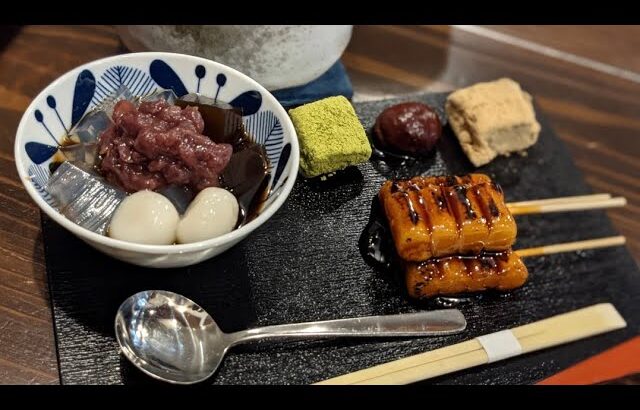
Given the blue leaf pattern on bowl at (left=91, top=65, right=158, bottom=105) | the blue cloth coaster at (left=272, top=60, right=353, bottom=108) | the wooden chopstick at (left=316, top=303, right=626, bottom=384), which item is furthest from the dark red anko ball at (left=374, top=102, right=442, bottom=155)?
the blue leaf pattern on bowl at (left=91, top=65, right=158, bottom=105)

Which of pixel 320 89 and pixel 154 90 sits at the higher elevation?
pixel 154 90

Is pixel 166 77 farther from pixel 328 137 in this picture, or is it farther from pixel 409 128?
pixel 409 128

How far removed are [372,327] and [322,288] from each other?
235 millimetres

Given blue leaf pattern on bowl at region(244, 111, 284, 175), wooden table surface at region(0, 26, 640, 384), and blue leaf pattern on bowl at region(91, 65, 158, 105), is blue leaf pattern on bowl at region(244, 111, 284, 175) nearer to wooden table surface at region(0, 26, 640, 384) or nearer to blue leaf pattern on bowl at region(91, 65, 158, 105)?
blue leaf pattern on bowl at region(91, 65, 158, 105)

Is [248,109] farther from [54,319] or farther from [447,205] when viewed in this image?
[54,319]

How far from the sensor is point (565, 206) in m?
2.76

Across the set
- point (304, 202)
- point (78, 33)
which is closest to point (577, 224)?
point (304, 202)

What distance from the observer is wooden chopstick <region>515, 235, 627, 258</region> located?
103 inches

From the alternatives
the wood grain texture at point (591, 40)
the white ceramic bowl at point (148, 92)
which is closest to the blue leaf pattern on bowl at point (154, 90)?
the white ceramic bowl at point (148, 92)

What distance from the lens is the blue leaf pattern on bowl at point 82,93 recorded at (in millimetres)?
2254

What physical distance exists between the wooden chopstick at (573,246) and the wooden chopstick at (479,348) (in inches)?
9.8

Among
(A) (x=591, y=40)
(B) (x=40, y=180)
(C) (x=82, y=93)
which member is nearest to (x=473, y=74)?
(A) (x=591, y=40)

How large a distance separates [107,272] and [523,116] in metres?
1.78

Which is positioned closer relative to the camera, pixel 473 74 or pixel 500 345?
pixel 500 345
